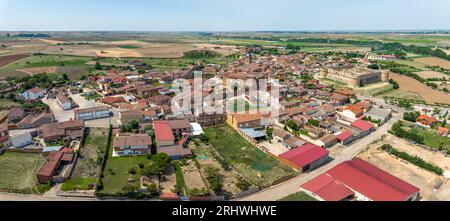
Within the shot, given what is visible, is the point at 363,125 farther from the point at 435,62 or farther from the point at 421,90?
the point at 435,62

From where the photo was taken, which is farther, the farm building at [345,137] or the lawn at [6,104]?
the lawn at [6,104]

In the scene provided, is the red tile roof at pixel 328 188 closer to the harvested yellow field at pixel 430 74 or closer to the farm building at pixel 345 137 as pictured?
the farm building at pixel 345 137

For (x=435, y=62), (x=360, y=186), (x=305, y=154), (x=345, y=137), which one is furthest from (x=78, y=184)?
(x=435, y=62)

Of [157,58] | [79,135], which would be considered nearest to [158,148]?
[79,135]

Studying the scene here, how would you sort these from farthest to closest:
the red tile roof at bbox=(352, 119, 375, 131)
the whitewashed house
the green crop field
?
the red tile roof at bbox=(352, 119, 375, 131)
the whitewashed house
the green crop field

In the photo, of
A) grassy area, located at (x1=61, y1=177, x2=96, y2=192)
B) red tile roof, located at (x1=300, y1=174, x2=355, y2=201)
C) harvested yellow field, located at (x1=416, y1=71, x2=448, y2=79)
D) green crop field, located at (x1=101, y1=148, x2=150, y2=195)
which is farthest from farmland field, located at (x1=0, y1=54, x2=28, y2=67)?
harvested yellow field, located at (x1=416, y1=71, x2=448, y2=79)

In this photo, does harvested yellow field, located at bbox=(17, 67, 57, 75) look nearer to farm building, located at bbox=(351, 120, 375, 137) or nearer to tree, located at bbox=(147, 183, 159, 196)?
tree, located at bbox=(147, 183, 159, 196)

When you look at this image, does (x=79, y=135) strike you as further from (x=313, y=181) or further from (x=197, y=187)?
(x=313, y=181)

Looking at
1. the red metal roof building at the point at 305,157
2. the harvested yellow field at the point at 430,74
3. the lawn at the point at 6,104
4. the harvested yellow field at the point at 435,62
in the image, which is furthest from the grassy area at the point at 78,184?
the harvested yellow field at the point at 435,62
